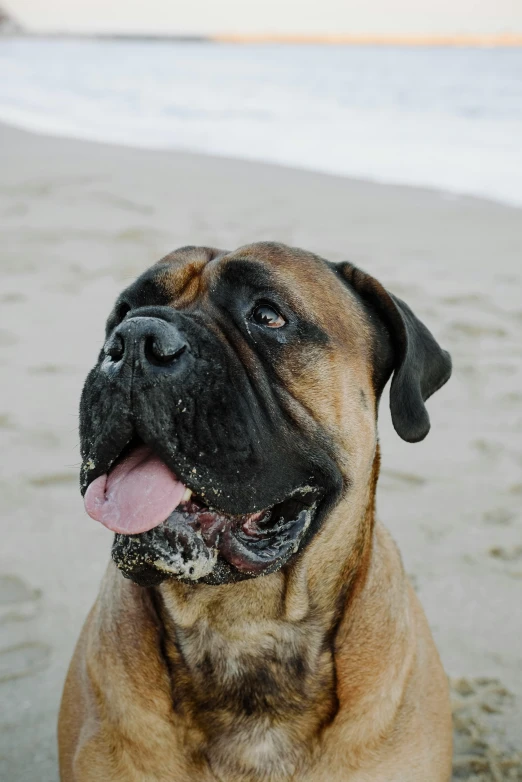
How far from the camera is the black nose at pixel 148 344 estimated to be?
2.04 meters

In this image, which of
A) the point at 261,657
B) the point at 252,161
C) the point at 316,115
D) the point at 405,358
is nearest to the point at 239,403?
the point at 405,358

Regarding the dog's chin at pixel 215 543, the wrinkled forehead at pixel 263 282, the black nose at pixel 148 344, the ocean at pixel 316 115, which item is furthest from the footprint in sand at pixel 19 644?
the ocean at pixel 316 115

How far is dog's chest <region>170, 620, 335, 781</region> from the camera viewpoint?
93.7 inches

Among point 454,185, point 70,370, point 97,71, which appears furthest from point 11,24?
point 70,370

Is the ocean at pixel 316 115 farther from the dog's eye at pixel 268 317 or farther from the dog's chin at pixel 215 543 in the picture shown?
the dog's chin at pixel 215 543

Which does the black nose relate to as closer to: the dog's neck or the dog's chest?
the dog's neck

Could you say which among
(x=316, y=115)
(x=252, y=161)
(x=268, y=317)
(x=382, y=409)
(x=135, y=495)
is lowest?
(x=316, y=115)

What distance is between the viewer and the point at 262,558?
2.25m

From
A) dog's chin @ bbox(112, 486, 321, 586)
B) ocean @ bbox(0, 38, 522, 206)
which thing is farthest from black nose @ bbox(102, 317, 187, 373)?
ocean @ bbox(0, 38, 522, 206)

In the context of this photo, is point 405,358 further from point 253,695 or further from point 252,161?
point 252,161

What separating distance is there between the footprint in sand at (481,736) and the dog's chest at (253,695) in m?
0.82

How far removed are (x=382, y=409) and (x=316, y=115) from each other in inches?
560

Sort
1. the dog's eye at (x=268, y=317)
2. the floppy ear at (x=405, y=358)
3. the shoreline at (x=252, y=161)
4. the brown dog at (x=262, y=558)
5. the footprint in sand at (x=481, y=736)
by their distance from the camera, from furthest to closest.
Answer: the shoreline at (x=252, y=161), the footprint in sand at (x=481, y=736), the floppy ear at (x=405, y=358), the dog's eye at (x=268, y=317), the brown dog at (x=262, y=558)

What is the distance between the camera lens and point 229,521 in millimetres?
2244
